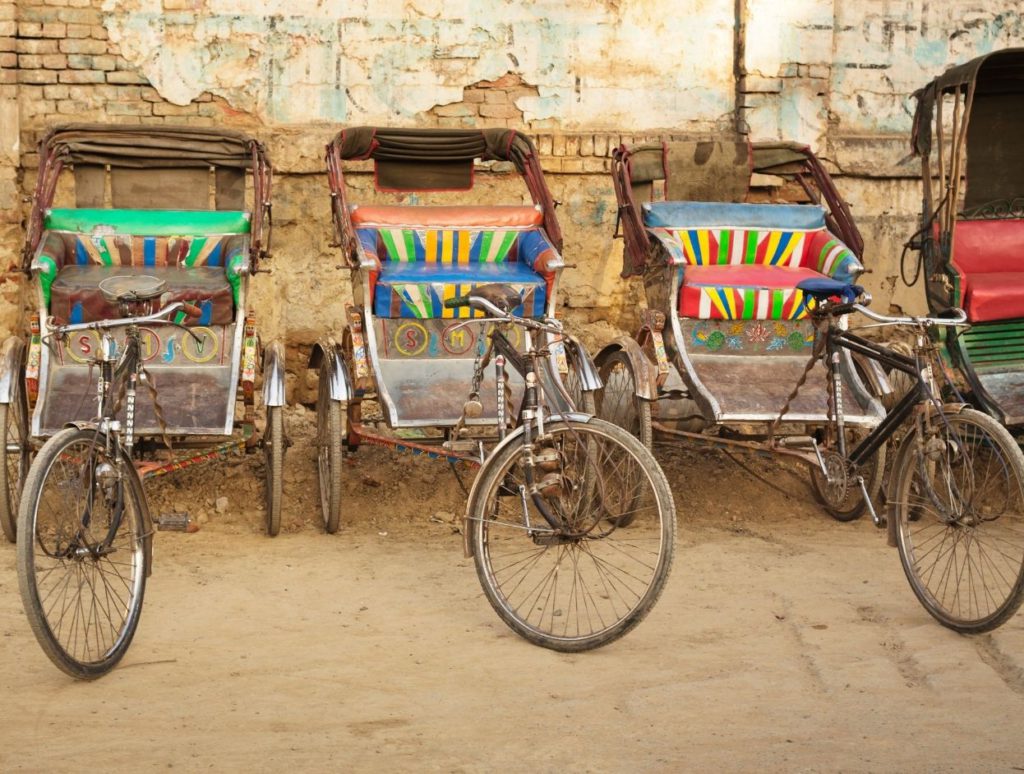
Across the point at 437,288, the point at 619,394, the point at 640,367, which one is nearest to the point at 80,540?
the point at 437,288

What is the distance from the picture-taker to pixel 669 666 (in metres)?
4.67

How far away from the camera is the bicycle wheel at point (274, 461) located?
6320mm

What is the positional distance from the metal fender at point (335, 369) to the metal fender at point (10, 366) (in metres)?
1.34

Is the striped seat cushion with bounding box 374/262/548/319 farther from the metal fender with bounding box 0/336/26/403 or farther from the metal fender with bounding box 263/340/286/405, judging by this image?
the metal fender with bounding box 0/336/26/403

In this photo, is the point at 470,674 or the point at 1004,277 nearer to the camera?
the point at 470,674

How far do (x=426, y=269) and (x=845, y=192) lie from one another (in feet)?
11.8

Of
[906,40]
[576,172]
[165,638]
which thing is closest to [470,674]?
[165,638]

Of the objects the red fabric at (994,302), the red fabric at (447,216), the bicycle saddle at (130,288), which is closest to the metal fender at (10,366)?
the bicycle saddle at (130,288)

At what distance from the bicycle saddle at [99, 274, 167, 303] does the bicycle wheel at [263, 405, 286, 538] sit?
148cm

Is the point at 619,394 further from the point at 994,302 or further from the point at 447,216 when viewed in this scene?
the point at 994,302

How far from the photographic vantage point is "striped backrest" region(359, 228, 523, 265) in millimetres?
7195

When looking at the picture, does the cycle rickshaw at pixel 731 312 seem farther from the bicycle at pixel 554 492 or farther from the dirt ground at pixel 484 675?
the bicycle at pixel 554 492

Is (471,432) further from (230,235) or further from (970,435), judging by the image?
(970,435)

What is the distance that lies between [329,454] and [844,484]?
2291mm
